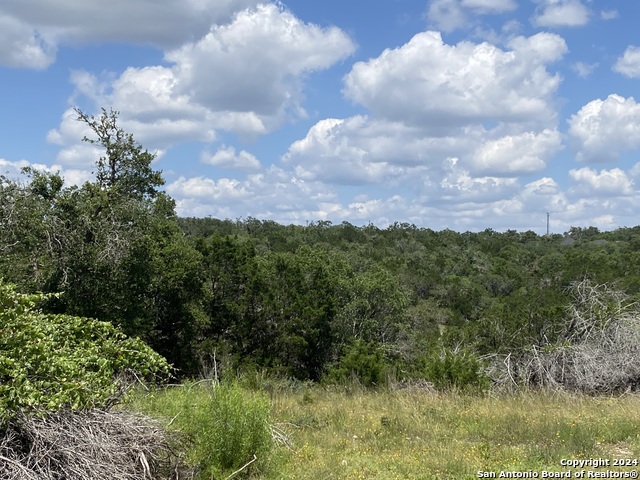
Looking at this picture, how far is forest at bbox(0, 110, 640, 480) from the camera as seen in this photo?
527 cm

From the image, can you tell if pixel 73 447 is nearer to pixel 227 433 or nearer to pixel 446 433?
pixel 227 433

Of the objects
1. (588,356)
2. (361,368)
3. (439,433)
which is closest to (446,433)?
(439,433)

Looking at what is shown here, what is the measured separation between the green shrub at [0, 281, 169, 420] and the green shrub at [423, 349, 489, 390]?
6.49 meters

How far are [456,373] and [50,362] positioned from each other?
26.5ft

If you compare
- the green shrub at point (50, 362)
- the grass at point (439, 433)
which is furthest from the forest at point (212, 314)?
the grass at point (439, 433)

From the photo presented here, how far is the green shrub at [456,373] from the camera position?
10523mm

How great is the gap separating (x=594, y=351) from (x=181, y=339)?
14.2m

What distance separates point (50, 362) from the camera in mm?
4461

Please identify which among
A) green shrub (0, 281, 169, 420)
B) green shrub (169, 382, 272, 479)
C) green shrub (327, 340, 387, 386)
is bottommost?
green shrub (327, 340, 387, 386)

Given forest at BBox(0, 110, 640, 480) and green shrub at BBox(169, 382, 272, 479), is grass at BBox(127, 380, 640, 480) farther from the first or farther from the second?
forest at BBox(0, 110, 640, 480)

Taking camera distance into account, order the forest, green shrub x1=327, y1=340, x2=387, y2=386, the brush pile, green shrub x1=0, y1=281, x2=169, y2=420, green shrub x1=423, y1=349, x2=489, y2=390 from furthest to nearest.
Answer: green shrub x1=327, y1=340, x2=387, y2=386
green shrub x1=423, y1=349, x2=489, y2=390
the brush pile
the forest
green shrub x1=0, y1=281, x2=169, y2=420

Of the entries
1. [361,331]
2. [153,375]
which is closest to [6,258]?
[153,375]

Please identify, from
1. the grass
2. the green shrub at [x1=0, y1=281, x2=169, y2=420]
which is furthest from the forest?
the grass

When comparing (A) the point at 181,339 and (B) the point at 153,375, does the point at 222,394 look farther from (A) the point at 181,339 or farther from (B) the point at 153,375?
(A) the point at 181,339
